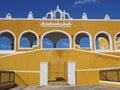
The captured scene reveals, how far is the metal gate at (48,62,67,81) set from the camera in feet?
70.7

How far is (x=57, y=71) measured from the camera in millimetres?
21922

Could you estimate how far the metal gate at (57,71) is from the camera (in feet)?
70.7

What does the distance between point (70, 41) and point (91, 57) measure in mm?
8232

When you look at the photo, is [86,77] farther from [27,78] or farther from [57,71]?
[27,78]

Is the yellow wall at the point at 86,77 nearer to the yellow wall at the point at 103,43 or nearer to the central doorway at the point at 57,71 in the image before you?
the central doorway at the point at 57,71

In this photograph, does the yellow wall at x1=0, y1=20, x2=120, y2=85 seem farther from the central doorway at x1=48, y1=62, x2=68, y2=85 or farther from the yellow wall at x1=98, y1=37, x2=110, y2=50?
the yellow wall at x1=98, y1=37, x2=110, y2=50

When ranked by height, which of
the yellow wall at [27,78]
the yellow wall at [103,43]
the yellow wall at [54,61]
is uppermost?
the yellow wall at [103,43]

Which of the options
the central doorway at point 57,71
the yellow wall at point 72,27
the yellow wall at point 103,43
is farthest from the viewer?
the yellow wall at point 103,43

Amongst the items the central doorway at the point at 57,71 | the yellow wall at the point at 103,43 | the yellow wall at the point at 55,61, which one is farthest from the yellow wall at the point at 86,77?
the yellow wall at the point at 103,43

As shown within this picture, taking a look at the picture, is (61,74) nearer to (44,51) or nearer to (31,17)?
(44,51)

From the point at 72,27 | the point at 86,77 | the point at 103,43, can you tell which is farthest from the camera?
the point at 103,43

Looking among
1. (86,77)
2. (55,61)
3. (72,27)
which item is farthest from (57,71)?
(72,27)

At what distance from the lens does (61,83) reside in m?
19.2

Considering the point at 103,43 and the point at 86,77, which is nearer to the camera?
the point at 86,77
